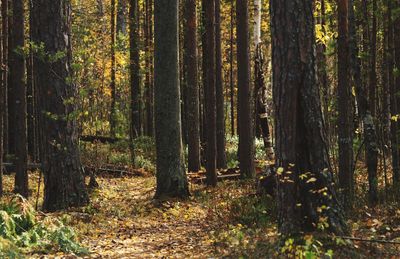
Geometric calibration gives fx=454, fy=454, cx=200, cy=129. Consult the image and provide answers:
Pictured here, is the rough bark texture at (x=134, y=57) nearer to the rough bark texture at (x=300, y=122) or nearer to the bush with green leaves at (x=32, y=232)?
the bush with green leaves at (x=32, y=232)

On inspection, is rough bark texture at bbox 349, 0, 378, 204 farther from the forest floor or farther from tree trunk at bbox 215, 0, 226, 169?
tree trunk at bbox 215, 0, 226, 169

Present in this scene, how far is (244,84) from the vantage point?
1437 cm

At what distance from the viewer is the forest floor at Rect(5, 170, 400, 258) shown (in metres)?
6.44

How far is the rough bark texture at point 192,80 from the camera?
14297 millimetres

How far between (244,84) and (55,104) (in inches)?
259

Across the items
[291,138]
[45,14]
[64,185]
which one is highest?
[45,14]

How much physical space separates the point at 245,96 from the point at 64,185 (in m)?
6.77

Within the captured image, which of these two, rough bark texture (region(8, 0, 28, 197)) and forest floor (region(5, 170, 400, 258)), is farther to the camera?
rough bark texture (region(8, 0, 28, 197))

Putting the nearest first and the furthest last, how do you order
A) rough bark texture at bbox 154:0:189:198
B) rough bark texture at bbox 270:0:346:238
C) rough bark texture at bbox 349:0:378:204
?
rough bark texture at bbox 270:0:346:238 → rough bark texture at bbox 349:0:378:204 → rough bark texture at bbox 154:0:189:198

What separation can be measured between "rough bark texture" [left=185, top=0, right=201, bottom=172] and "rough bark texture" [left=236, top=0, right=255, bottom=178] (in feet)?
4.70

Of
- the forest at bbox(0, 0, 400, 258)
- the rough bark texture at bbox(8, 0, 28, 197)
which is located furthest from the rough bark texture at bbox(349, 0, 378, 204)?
the rough bark texture at bbox(8, 0, 28, 197)

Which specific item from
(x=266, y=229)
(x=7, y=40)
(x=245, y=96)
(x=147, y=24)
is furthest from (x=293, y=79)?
(x=147, y=24)

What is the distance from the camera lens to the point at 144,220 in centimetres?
961

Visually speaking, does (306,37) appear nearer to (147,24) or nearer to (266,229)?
(266,229)
